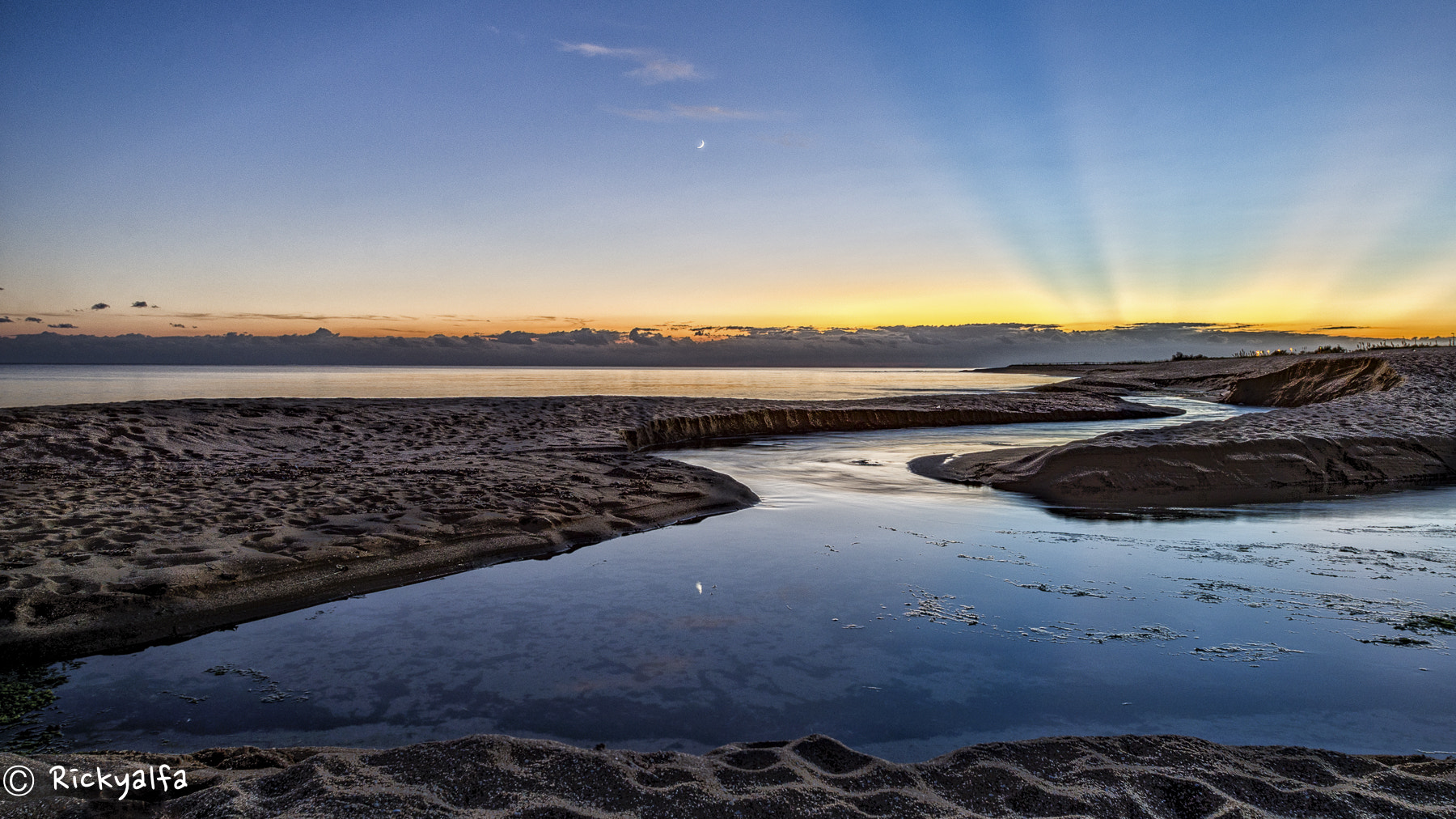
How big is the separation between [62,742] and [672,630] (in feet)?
11.3

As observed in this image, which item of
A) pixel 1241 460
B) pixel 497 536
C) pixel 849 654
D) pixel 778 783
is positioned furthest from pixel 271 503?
pixel 1241 460

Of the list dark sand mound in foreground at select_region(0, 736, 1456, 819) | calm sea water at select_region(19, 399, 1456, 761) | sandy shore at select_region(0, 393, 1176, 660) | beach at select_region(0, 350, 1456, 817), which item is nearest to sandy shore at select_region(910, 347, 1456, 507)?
beach at select_region(0, 350, 1456, 817)

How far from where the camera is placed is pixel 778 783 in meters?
3.04

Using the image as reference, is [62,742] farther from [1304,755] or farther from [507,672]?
[1304,755]

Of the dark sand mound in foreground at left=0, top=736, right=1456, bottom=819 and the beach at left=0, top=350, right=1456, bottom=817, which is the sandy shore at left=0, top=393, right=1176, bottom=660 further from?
the dark sand mound in foreground at left=0, top=736, right=1456, bottom=819

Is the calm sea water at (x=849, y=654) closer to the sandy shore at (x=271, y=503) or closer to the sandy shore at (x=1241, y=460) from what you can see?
the sandy shore at (x=271, y=503)

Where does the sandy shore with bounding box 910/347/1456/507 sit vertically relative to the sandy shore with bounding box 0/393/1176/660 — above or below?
above

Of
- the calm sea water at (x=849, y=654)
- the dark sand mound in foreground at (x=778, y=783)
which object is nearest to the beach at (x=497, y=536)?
the dark sand mound in foreground at (x=778, y=783)

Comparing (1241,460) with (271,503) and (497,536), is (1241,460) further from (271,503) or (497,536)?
(271,503)

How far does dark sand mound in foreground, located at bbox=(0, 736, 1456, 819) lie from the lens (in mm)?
2777

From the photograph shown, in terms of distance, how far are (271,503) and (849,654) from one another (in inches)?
293

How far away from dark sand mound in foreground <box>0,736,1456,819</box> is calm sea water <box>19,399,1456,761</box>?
31 cm

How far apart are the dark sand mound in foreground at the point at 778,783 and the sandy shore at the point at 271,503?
9.22 ft

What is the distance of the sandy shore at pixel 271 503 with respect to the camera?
5.36 metres
